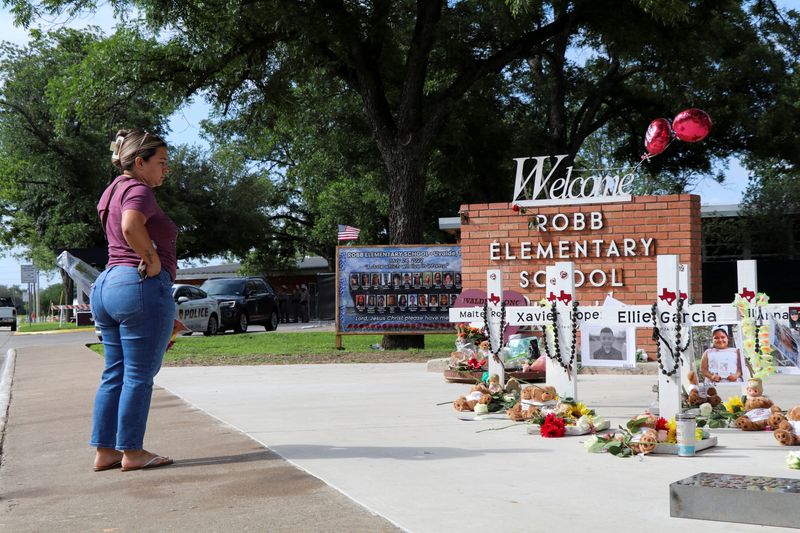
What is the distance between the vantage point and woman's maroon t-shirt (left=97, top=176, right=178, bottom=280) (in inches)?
225

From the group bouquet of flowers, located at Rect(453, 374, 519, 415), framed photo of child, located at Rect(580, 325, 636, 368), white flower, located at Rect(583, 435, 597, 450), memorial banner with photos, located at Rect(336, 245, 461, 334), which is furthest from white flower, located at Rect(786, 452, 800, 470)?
memorial banner with photos, located at Rect(336, 245, 461, 334)

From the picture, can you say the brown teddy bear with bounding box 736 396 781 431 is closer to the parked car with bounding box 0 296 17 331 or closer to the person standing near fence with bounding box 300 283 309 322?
the person standing near fence with bounding box 300 283 309 322

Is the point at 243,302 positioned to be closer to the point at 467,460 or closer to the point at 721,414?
the point at 721,414

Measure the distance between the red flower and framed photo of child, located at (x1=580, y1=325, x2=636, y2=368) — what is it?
660 millimetres

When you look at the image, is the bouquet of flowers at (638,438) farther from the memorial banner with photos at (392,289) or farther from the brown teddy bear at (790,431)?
the memorial banner with photos at (392,289)

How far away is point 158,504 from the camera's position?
4.84 m

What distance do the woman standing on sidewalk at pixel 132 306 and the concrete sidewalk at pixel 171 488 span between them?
9.8 inches

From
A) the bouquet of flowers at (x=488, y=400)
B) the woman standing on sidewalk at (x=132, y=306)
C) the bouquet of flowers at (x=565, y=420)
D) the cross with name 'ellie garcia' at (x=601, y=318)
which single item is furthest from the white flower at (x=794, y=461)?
the woman standing on sidewalk at (x=132, y=306)

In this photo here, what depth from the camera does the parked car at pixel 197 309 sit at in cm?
2448

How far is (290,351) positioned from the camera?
54.2 feet

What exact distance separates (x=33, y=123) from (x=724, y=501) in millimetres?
42666

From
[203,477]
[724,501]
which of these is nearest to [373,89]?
[203,477]

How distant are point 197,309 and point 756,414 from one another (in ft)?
64.4

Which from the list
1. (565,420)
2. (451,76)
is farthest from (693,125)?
(451,76)
